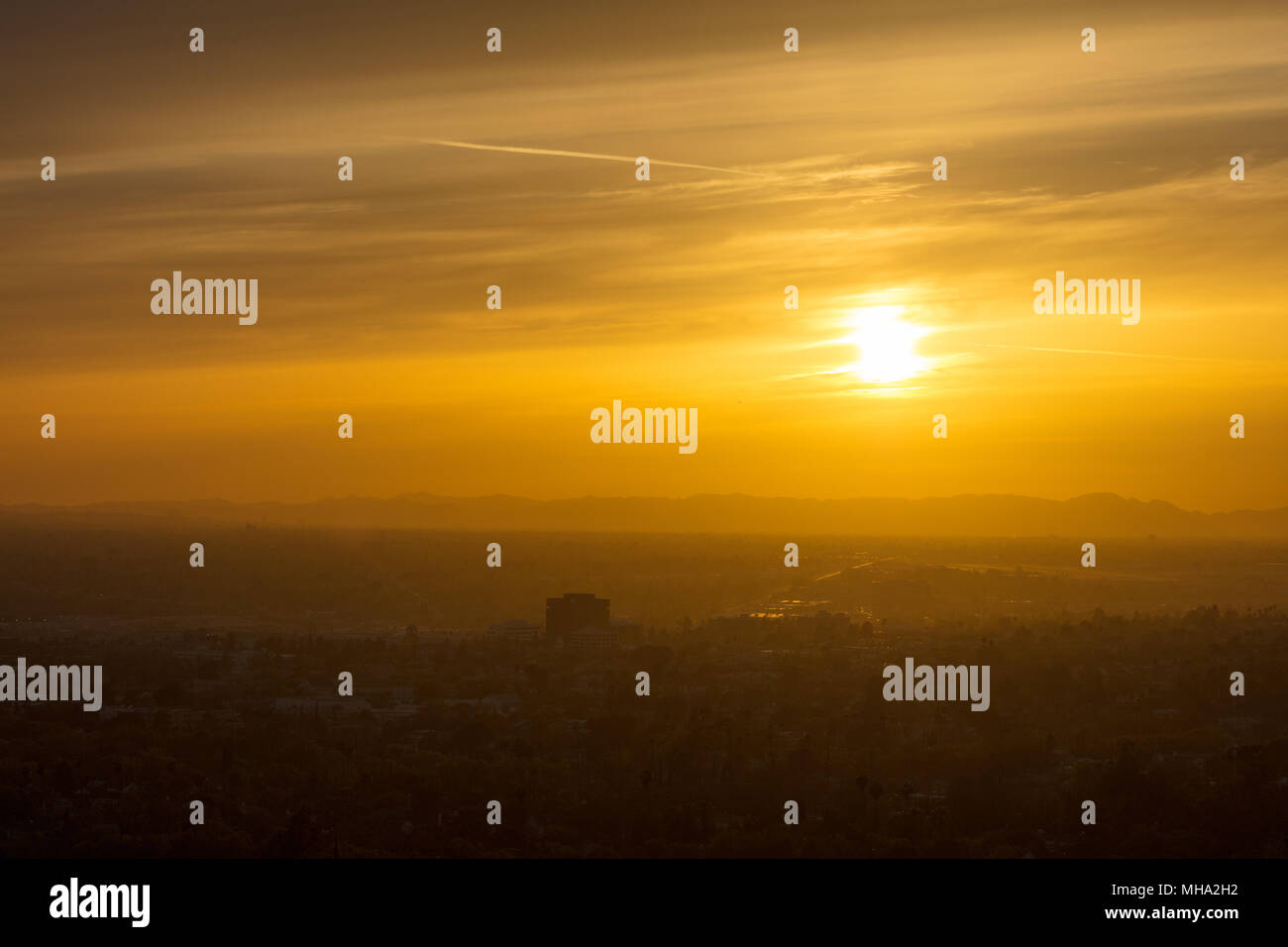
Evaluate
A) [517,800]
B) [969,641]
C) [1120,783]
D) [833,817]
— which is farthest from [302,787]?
[969,641]

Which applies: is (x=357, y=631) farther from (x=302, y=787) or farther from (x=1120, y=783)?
(x=1120, y=783)

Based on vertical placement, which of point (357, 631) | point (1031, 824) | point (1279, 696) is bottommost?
point (1031, 824)

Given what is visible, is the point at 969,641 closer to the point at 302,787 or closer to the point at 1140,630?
the point at 1140,630

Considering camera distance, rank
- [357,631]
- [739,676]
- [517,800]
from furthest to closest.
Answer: [357,631], [739,676], [517,800]

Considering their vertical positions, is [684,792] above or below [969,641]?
below
